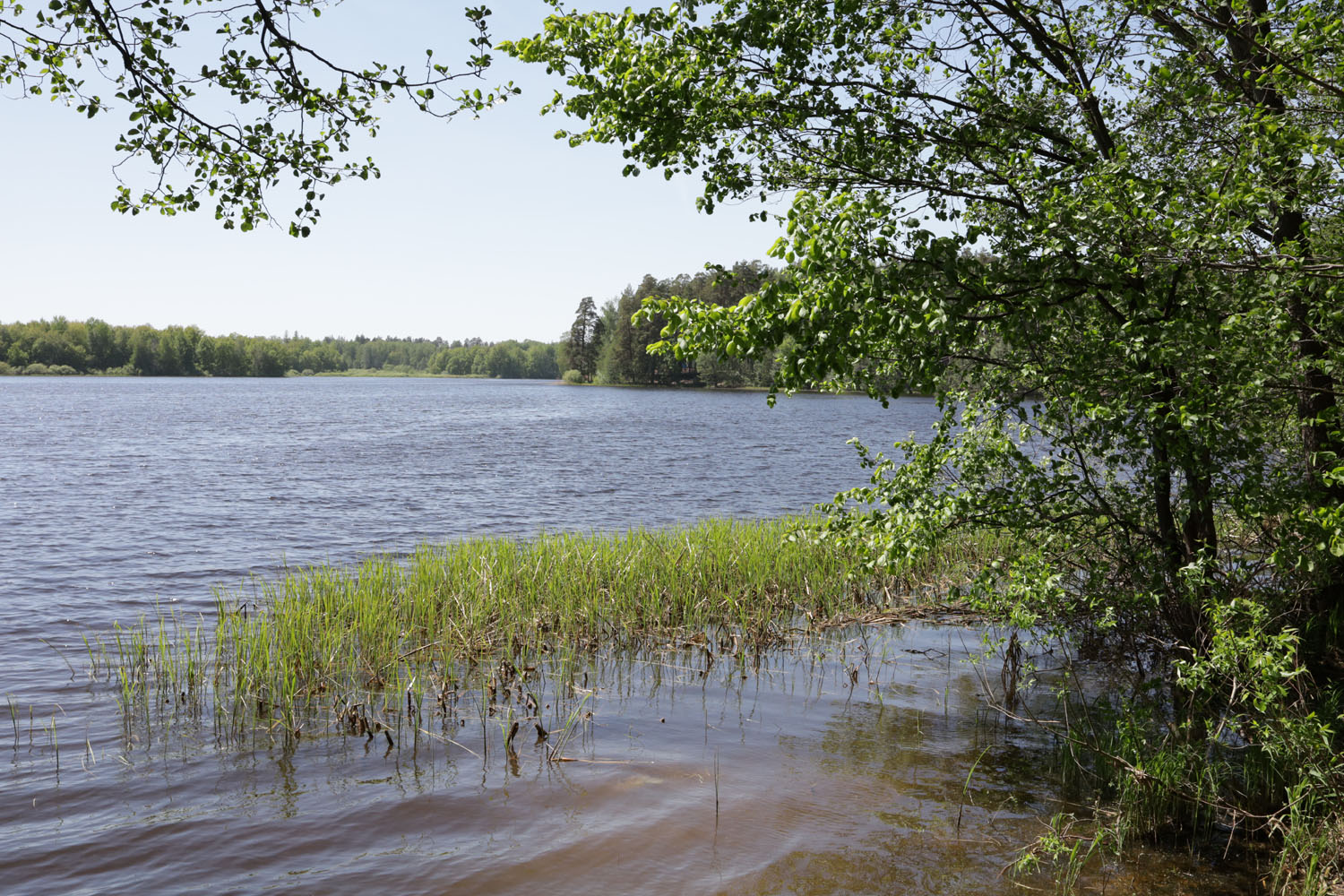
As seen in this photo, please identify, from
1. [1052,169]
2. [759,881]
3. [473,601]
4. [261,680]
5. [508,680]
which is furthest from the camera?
[473,601]

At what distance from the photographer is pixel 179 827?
21.9 ft

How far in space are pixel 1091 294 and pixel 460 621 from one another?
8.61 m

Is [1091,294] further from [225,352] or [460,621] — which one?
[225,352]

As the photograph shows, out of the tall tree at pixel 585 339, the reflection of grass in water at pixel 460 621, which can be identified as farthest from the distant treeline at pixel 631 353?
the reflection of grass in water at pixel 460 621

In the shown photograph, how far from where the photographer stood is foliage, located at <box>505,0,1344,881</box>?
6.25 meters

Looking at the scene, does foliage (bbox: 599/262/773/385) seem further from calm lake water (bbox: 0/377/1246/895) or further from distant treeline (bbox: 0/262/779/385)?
calm lake water (bbox: 0/377/1246/895)

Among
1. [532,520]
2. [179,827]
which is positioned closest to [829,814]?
[179,827]

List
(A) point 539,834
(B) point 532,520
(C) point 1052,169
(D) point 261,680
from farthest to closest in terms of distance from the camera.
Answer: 1. (B) point 532,520
2. (D) point 261,680
3. (C) point 1052,169
4. (A) point 539,834

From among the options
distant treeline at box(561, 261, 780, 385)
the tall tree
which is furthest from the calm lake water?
the tall tree

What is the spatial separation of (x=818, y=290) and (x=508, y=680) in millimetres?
5957

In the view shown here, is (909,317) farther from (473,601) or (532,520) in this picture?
(532,520)

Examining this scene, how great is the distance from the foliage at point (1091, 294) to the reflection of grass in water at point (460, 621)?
2.81m

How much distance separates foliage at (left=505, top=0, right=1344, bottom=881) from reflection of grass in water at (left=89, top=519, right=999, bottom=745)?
2.81 m

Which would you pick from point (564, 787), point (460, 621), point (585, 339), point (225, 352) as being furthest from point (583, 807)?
point (225, 352)
